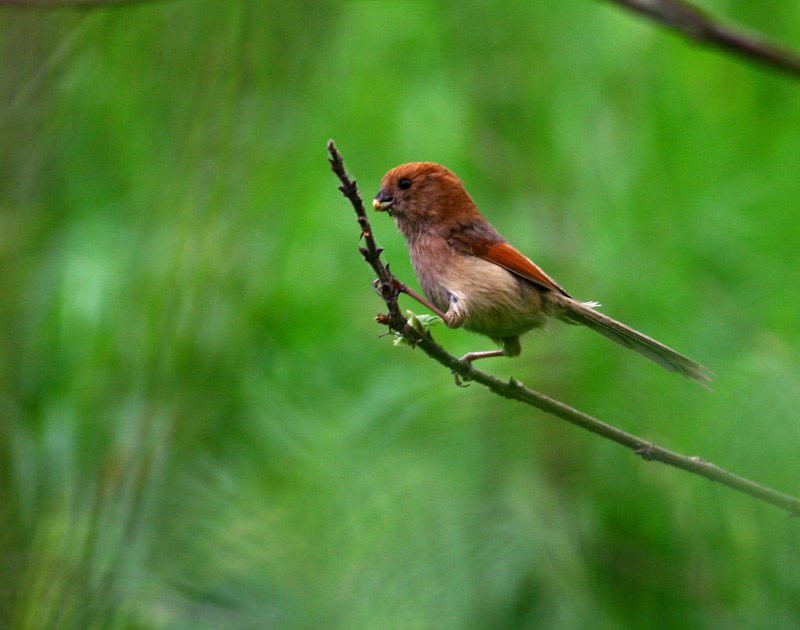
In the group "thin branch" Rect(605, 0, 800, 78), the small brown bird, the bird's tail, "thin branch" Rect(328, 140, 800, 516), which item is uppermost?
the small brown bird

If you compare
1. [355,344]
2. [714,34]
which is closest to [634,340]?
[714,34]

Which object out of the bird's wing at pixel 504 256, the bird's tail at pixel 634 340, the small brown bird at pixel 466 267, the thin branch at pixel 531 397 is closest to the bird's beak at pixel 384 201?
the small brown bird at pixel 466 267

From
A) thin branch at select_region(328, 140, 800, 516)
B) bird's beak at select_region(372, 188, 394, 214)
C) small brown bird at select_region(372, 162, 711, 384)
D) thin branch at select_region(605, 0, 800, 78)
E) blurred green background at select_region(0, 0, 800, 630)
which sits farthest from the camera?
bird's beak at select_region(372, 188, 394, 214)

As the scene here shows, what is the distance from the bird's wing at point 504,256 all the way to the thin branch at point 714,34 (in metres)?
1.80

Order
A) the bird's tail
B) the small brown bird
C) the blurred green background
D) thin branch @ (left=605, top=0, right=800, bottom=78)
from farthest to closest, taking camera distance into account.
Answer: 1. the small brown bird
2. the bird's tail
3. the blurred green background
4. thin branch @ (left=605, top=0, right=800, bottom=78)

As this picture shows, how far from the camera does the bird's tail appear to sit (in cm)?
251

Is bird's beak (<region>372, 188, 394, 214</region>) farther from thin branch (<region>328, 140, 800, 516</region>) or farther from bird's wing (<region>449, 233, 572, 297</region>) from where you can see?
thin branch (<region>328, 140, 800, 516</region>)

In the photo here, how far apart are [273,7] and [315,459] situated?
5.77ft

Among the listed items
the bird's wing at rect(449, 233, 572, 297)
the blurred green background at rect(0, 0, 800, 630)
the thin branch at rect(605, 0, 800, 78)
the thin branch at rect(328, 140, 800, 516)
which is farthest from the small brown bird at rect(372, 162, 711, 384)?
the thin branch at rect(605, 0, 800, 78)

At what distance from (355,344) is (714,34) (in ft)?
10.1

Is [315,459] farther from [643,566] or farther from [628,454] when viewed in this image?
[643,566]

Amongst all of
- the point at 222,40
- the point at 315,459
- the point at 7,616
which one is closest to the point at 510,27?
the point at 222,40

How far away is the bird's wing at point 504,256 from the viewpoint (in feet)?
10.6

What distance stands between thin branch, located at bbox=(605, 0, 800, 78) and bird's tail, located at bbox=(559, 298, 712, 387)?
1222mm
